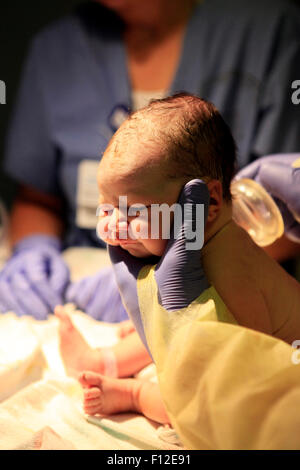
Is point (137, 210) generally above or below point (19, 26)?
below

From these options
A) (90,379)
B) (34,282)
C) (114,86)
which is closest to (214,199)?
(90,379)

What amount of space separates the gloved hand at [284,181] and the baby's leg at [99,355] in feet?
0.99

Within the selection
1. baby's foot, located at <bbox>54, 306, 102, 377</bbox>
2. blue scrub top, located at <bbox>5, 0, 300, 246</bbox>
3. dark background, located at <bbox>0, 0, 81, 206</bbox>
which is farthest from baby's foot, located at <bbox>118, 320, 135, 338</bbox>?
dark background, located at <bbox>0, 0, 81, 206</bbox>

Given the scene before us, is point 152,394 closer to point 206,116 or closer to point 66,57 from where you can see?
point 206,116

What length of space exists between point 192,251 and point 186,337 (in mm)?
101

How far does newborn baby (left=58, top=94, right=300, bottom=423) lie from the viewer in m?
0.67

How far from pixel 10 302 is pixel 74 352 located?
0.99 ft

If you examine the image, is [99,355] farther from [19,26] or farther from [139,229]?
[19,26]

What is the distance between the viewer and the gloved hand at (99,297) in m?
1.09

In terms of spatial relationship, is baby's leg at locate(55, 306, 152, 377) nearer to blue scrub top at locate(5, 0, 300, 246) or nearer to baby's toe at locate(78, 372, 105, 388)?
baby's toe at locate(78, 372, 105, 388)

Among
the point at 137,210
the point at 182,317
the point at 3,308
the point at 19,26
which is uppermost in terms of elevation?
the point at 19,26

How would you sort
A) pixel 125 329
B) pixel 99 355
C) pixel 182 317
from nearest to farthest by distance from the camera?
pixel 182 317, pixel 99 355, pixel 125 329

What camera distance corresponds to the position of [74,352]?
34.3 inches
